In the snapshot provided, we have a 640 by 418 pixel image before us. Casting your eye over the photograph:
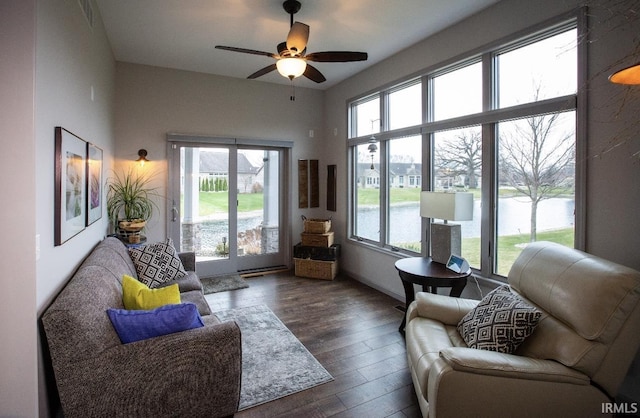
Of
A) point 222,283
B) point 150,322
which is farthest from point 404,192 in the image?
point 150,322

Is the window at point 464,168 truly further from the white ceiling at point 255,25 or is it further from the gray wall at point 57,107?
the gray wall at point 57,107

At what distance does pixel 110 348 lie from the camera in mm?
1714

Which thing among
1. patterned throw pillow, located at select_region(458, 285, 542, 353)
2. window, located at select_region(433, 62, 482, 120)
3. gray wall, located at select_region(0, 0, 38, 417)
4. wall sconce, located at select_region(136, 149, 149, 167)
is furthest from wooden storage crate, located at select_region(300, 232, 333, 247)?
gray wall, located at select_region(0, 0, 38, 417)

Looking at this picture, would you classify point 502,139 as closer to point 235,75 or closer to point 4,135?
point 4,135

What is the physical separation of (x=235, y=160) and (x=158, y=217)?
1.44 m

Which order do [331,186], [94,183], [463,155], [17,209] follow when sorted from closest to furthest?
1. [17,209]
2. [94,183]
3. [463,155]
4. [331,186]

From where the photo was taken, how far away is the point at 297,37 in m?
2.68

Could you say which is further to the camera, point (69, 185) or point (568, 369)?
point (69, 185)

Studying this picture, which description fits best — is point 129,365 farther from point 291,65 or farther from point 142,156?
point 142,156

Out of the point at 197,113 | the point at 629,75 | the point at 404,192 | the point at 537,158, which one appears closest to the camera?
the point at 629,75

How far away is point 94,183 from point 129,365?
198 centimetres

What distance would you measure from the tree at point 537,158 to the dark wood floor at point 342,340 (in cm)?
168

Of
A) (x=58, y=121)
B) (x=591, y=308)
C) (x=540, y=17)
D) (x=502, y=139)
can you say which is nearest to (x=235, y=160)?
(x=58, y=121)

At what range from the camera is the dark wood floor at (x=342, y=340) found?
7.23ft
